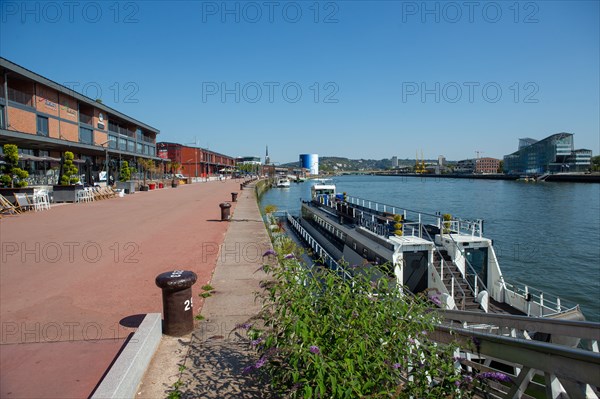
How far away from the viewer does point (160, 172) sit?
65.6 m

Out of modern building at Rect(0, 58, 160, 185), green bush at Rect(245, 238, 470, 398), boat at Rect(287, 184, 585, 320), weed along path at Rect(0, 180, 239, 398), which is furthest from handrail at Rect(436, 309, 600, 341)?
modern building at Rect(0, 58, 160, 185)

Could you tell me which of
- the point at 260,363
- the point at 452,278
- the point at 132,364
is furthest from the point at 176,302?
the point at 452,278

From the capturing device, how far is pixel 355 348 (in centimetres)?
296

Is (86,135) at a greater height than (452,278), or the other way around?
(86,135)

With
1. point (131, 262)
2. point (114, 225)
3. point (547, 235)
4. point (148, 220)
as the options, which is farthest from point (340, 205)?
point (547, 235)

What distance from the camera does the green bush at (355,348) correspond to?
2.86 metres

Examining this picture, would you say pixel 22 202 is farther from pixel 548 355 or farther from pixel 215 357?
pixel 548 355

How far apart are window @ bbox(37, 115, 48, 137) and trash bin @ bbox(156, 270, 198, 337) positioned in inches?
1341

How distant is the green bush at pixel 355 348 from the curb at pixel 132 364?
144cm

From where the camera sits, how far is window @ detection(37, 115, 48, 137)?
32.2 meters

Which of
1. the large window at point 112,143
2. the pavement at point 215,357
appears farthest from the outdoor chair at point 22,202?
the large window at point 112,143

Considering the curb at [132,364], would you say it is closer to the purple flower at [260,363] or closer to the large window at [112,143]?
the purple flower at [260,363]

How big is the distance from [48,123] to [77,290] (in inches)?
1290

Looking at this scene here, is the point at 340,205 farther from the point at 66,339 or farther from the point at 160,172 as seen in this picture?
the point at 160,172
